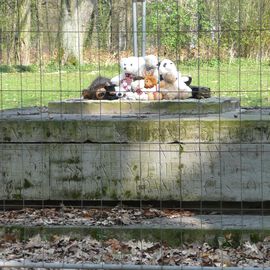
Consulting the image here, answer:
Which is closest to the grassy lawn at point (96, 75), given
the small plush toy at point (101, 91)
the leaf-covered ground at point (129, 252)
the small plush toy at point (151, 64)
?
the small plush toy at point (101, 91)

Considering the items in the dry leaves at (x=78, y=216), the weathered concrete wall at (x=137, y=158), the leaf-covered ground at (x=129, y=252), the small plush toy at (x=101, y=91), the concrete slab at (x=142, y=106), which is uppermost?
the small plush toy at (x=101, y=91)

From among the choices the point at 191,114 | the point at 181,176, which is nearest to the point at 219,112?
the point at 191,114

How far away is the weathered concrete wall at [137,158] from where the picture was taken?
666cm

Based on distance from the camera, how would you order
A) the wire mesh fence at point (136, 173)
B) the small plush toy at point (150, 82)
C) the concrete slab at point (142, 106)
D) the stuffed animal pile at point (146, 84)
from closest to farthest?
1. the wire mesh fence at point (136, 173)
2. the concrete slab at point (142, 106)
3. the stuffed animal pile at point (146, 84)
4. the small plush toy at point (150, 82)

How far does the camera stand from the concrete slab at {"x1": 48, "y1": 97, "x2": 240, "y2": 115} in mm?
7121

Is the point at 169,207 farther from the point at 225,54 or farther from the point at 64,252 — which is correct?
the point at 225,54

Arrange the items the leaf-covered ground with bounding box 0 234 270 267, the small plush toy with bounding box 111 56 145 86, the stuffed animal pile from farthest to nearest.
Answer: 1. the small plush toy with bounding box 111 56 145 86
2. the stuffed animal pile
3. the leaf-covered ground with bounding box 0 234 270 267

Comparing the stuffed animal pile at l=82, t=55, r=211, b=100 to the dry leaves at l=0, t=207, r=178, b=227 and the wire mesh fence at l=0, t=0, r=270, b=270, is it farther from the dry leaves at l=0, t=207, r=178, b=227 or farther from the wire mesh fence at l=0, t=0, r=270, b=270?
the dry leaves at l=0, t=207, r=178, b=227

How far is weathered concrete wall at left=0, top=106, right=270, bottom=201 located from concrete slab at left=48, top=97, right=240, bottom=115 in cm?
16

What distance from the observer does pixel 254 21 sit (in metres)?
11.4

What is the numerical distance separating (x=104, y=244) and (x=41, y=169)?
3.46 feet

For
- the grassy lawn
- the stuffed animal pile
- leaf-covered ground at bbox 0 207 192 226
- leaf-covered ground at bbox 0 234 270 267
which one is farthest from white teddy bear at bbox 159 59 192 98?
leaf-covered ground at bbox 0 234 270 267

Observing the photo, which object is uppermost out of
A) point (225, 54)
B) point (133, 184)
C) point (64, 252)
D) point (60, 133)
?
point (225, 54)

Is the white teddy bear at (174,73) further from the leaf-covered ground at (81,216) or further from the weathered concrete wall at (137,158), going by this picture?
the leaf-covered ground at (81,216)
